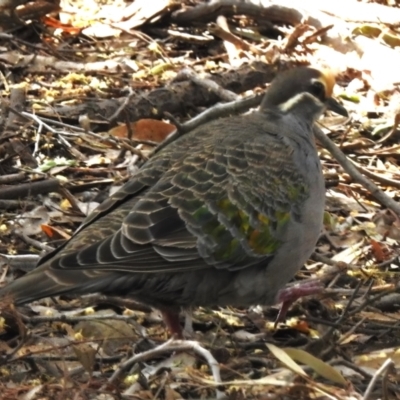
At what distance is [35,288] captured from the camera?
4.42 meters

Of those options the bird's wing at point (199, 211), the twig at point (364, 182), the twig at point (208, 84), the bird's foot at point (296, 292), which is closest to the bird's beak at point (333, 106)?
the twig at point (364, 182)

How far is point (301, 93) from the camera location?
593 cm

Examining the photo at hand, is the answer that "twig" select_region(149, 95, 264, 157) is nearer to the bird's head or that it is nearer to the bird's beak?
the bird's head

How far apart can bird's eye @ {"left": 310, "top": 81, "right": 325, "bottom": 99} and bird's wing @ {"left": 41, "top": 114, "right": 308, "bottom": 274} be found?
62cm

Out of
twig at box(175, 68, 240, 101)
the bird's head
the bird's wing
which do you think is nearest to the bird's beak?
the bird's head

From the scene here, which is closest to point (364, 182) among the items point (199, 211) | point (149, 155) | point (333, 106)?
point (333, 106)

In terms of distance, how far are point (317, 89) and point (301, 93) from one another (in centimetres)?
11

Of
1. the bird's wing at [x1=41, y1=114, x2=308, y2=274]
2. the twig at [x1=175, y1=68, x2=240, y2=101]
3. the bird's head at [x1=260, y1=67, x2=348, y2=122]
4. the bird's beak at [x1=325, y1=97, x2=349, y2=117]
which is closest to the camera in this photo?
the bird's wing at [x1=41, y1=114, x2=308, y2=274]

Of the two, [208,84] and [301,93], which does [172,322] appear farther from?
[208,84]

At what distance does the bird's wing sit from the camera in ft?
15.5

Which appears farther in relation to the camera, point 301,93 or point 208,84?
point 208,84

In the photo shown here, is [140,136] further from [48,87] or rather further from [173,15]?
[173,15]

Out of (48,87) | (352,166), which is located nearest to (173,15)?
(48,87)

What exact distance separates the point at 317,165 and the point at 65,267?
167 cm
